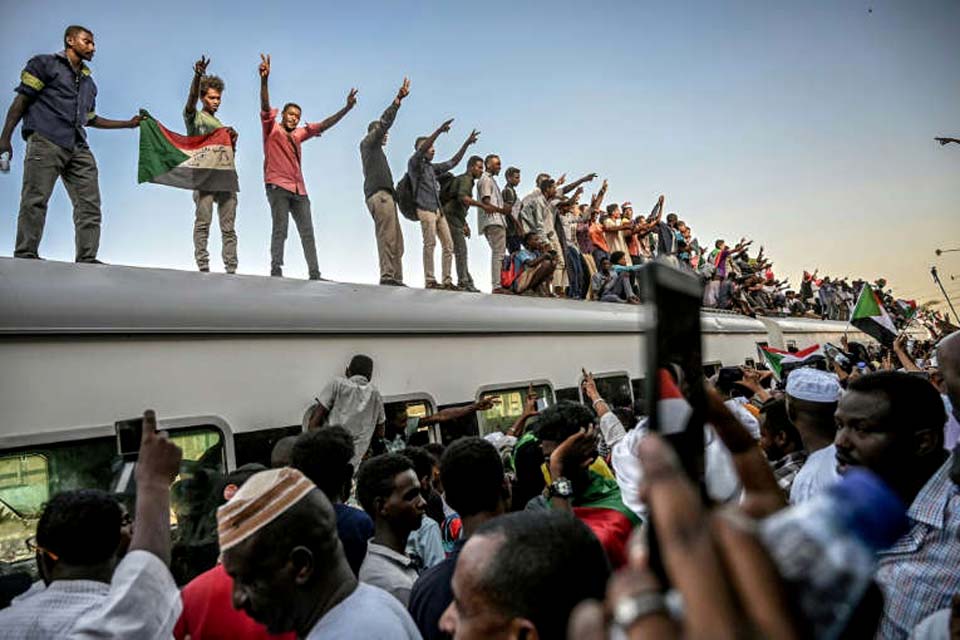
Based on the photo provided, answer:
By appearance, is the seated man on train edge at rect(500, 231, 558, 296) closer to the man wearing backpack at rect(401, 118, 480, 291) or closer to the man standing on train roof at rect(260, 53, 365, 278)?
the man wearing backpack at rect(401, 118, 480, 291)

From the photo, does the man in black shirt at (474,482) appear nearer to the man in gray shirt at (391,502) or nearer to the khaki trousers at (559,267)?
the man in gray shirt at (391,502)

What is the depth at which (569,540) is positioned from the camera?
1198mm

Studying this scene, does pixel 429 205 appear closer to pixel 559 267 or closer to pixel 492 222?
pixel 492 222

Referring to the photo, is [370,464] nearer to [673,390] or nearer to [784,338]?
[673,390]

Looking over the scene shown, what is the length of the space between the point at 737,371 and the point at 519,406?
3.21 m

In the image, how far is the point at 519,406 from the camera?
18.2 ft

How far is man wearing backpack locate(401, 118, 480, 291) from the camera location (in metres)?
6.92

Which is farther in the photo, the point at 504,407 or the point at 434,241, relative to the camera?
the point at 434,241

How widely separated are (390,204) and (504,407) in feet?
7.29

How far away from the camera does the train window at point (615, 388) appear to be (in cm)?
672

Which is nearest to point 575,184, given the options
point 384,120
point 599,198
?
point 599,198

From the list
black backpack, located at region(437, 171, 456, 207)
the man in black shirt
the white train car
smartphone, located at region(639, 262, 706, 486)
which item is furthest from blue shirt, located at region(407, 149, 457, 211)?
smartphone, located at region(639, 262, 706, 486)

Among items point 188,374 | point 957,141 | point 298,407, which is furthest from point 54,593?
point 957,141

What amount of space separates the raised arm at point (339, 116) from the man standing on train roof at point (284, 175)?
29 cm
